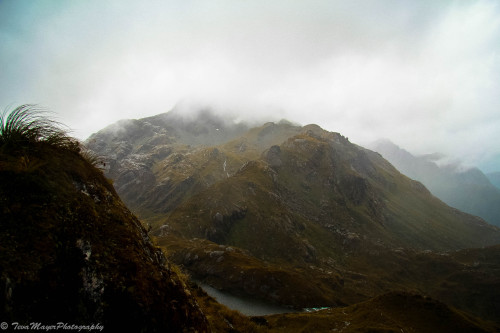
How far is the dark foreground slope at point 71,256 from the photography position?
5.07 m

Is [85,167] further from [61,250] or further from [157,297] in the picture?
[157,297]

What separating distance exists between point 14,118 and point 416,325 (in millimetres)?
115022

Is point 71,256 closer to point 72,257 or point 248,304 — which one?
point 72,257

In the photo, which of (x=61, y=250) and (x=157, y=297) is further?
(x=157, y=297)

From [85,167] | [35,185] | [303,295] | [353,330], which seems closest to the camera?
[35,185]

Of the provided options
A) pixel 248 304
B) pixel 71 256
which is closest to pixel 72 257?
pixel 71 256

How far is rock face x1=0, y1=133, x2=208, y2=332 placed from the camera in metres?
5.06

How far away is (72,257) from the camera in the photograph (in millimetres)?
6016

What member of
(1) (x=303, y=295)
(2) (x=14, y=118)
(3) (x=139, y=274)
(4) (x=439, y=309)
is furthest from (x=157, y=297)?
(1) (x=303, y=295)

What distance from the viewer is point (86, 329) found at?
5.62 m

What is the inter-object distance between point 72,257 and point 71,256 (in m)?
0.03

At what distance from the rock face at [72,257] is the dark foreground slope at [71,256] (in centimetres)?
2

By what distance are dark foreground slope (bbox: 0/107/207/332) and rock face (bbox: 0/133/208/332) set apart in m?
0.02

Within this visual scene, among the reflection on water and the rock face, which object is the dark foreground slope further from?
the reflection on water
